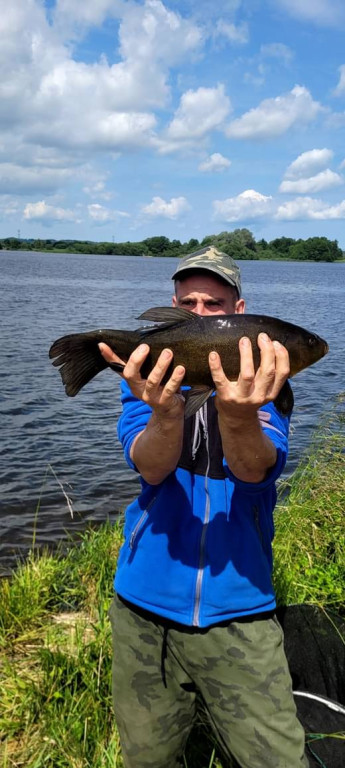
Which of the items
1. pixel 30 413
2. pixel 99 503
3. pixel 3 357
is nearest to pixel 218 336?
pixel 99 503

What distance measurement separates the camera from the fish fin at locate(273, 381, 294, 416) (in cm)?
288

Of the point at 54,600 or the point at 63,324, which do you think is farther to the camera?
the point at 63,324

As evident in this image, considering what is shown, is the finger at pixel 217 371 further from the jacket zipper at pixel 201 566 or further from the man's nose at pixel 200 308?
the man's nose at pixel 200 308

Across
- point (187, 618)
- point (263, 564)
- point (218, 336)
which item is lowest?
point (187, 618)

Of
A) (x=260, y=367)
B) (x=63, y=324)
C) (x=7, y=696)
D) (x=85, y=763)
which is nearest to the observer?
(x=260, y=367)

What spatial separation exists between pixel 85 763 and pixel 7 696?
68cm

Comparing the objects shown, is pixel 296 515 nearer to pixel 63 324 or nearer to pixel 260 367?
pixel 260 367

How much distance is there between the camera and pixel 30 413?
12852 mm

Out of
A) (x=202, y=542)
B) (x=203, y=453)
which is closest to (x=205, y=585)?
(x=202, y=542)

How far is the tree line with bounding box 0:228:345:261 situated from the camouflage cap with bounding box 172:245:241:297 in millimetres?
105698

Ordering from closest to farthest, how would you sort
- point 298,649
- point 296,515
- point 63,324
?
1. point 298,649
2. point 296,515
3. point 63,324

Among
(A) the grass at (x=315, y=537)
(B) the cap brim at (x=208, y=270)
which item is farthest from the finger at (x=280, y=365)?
(A) the grass at (x=315, y=537)

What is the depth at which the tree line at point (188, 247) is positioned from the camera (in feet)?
398

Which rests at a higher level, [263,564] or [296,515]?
[263,564]
